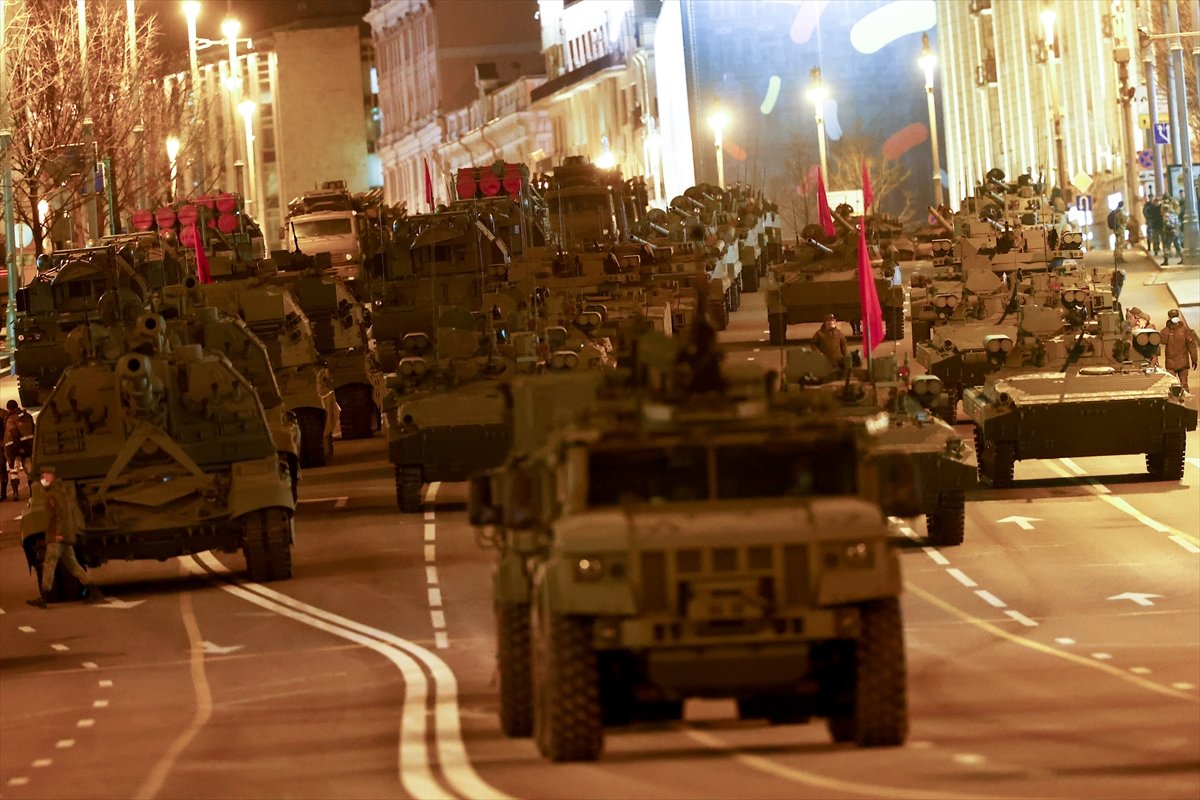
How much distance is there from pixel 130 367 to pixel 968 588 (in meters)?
10.1

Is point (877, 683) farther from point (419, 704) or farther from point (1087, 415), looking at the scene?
point (1087, 415)

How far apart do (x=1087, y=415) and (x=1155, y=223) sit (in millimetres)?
39495

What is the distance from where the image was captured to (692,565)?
1046 cm

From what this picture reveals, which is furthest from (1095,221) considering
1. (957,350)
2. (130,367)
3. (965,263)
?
(130,367)

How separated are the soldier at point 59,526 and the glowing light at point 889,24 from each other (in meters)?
108

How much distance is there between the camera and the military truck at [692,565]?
1045cm

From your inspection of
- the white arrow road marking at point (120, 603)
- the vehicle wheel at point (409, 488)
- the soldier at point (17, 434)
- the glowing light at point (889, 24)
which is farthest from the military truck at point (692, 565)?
the glowing light at point (889, 24)

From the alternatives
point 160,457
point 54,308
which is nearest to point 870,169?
point 54,308

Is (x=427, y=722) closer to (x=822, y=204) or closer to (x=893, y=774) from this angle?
(x=893, y=774)

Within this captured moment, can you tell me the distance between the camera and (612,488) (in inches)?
456

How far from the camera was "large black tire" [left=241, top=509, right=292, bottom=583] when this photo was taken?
3281cm

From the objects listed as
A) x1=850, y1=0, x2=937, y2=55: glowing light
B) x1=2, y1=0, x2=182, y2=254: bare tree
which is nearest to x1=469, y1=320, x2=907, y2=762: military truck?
x1=2, y1=0, x2=182, y2=254: bare tree

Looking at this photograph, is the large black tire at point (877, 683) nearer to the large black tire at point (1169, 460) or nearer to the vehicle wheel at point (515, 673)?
the vehicle wheel at point (515, 673)

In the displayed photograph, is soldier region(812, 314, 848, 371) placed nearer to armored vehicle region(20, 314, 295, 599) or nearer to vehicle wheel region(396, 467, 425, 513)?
vehicle wheel region(396, 467, 425, 513)
